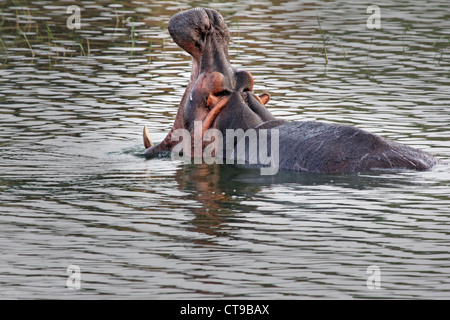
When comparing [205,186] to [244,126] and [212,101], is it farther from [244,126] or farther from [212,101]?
[212,101]

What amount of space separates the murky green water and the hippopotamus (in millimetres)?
209

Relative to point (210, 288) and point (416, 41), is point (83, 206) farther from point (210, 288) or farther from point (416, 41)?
point (416, 41)

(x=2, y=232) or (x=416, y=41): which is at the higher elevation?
(x=416, y=41)

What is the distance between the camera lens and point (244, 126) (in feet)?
35.9

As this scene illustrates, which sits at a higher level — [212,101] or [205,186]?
[212,101]

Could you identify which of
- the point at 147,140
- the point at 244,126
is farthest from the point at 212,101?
the point at 147,140

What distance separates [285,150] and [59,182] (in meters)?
2.30

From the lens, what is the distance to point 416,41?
1912cm

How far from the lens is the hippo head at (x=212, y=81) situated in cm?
1086

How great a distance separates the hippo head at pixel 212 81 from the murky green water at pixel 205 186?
561 mm

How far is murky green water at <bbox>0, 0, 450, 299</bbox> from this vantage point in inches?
282

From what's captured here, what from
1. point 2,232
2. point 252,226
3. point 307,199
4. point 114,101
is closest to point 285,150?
point 307,199

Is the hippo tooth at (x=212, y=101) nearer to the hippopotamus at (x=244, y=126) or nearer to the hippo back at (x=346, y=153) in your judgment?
the hippopotamus at (x=244, y=126)

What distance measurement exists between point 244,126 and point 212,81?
589mm
